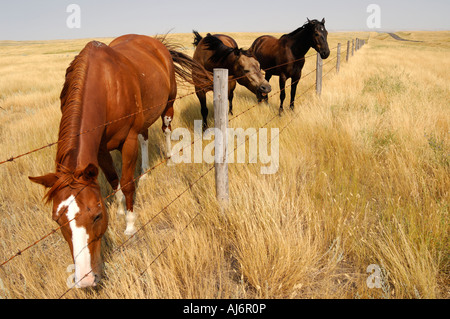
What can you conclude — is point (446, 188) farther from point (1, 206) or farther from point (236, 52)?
point (1, 206)

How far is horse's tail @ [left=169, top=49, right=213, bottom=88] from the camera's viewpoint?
467 centimetres

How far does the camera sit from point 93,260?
155cm

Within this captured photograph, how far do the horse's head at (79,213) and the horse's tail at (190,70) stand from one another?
137 inches

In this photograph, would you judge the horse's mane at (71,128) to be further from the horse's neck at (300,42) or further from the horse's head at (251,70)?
the horse's neck at (300,42)

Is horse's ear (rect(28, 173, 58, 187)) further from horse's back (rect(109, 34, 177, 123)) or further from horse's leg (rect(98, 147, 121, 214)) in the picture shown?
horse's back (rect(109, 34, 177, 123))

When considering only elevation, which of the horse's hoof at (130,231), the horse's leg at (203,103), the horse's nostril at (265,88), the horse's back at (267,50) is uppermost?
the horse's back at (267,50)

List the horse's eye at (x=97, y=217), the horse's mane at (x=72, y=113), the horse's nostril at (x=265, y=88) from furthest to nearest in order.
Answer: the horse's nostril at (x=265, y=88) < the horse's mane at (x=72, y=113) < the horse's eye at (x=97, y=217)

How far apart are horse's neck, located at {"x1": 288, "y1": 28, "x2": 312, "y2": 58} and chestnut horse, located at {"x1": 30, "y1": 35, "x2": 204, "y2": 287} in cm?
398

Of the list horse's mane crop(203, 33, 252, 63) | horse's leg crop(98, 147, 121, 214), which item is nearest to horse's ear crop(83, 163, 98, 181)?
horse's leg crop(98, 147, 121, 214)

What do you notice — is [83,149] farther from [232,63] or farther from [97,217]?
[232,63]

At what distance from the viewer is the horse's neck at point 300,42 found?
630cm

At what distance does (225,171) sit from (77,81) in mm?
1477

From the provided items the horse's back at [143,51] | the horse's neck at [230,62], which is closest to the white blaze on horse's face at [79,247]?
the horse's back at [143,51]

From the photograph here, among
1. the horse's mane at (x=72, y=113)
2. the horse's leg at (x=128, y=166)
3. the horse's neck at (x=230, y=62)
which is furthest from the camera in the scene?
the horse's neck at (x=230, y=62)
